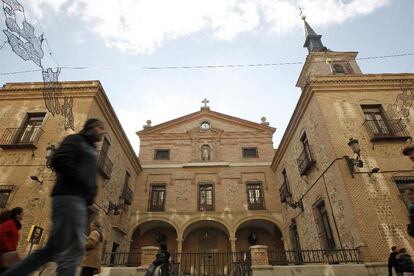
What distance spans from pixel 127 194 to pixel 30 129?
661 cm

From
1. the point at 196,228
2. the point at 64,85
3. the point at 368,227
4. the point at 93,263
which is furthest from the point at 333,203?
the point at 64,85

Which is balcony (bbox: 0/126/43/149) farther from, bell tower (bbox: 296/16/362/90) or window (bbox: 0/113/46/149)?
bell tower (bbox: 296/16/362/90)

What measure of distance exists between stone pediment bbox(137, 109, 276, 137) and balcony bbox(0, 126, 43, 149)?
9602mm

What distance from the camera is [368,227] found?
869 centimetres

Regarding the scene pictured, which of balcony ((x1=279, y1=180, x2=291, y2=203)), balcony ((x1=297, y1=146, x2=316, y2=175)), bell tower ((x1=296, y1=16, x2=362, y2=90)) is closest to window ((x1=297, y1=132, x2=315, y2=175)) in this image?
balcony ((x1=297, y1=146, x2=316, y2=175))

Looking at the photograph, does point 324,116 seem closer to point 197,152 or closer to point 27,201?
point 197,152

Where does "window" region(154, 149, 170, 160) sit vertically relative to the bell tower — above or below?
below

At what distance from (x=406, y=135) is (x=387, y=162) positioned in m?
1.63

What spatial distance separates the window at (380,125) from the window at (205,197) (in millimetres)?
10839

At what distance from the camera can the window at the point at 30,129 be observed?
459 inches

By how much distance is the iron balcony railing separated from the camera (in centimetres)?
1556

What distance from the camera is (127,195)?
16.2 metres

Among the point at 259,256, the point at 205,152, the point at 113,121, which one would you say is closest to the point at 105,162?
the point at 113,121

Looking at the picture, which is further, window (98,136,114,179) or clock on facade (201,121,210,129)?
clock on facade (201,121,210,129)
